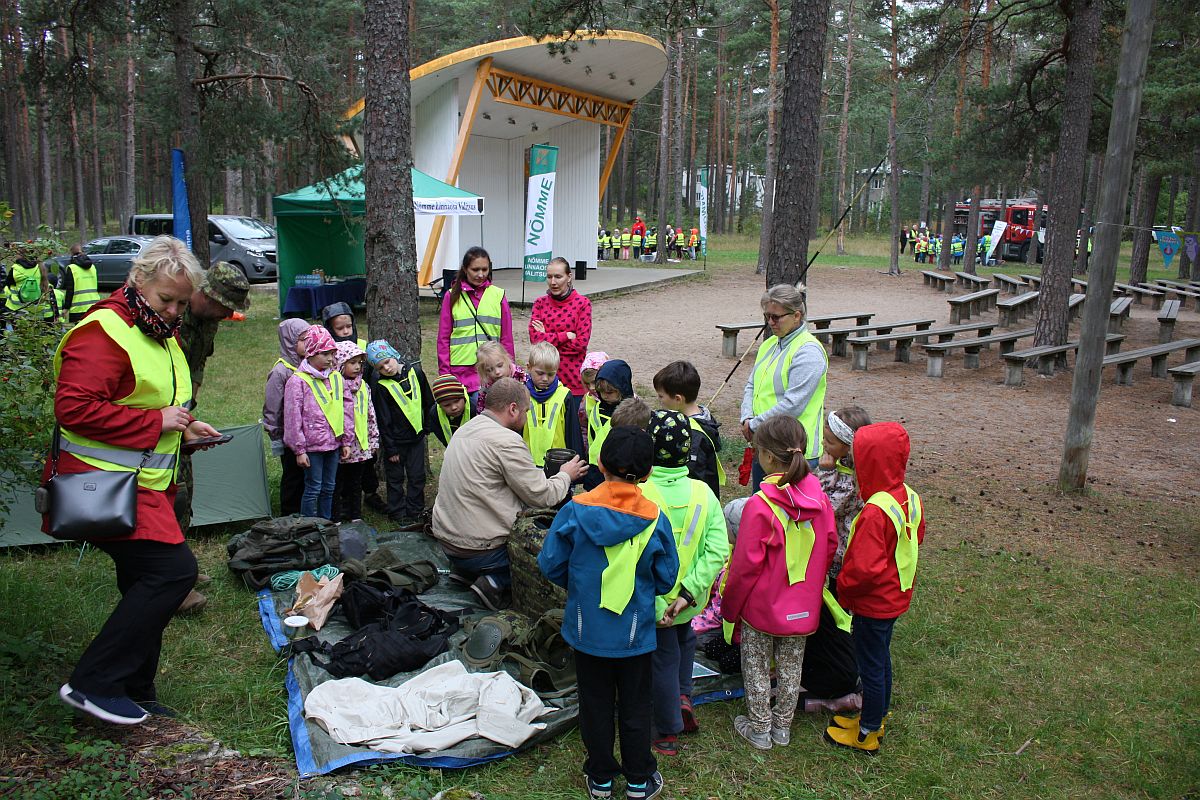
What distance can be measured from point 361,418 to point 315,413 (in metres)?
0.32

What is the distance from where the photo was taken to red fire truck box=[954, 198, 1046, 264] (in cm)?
3450

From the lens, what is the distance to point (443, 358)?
6.12 meters

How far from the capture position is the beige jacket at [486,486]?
13.4 feet

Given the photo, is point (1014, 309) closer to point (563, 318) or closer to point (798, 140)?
point (798, 140)

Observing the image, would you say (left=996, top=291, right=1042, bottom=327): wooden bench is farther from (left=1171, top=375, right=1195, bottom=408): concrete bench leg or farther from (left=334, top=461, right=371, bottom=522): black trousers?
(left=334, top=461, right=371, bottom=522): black trousers

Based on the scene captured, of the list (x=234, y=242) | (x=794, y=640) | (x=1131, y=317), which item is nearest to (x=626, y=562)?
(x=794, y=640)

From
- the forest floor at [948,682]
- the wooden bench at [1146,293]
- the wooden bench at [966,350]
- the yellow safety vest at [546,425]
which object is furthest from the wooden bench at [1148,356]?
the yellow safety vest at [546,425]

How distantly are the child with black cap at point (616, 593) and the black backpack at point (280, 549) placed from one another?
221cm

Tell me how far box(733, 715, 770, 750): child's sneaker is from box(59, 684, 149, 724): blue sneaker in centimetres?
224

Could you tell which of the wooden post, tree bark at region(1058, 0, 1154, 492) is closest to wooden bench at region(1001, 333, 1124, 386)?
tree bark at region(1058, 0, 1154, 492)

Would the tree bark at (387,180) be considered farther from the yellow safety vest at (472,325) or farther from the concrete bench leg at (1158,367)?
the concrete bench leg at (1158,367)

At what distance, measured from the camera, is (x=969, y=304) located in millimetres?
16984

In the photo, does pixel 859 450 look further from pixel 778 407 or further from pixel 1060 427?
pixel 1060 427

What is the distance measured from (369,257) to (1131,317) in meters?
16.6
